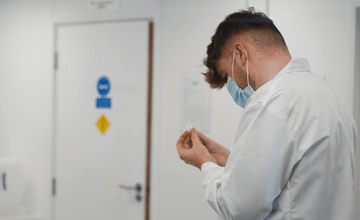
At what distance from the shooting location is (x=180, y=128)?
4.61 ft

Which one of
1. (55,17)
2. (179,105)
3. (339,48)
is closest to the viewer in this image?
(339,48)

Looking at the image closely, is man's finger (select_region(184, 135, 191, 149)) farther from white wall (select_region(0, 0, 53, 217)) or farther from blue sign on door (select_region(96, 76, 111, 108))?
white wall (select_region(0, 0, 53, 217))

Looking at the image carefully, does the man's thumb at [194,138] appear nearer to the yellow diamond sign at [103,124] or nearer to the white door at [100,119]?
the white door at [100,119]

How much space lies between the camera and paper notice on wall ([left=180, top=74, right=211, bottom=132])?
4.37ft

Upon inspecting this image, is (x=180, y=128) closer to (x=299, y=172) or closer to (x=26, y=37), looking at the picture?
(x=299, y=172)

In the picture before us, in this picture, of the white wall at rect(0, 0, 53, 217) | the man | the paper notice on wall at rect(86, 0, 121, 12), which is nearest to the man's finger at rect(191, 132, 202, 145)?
the man

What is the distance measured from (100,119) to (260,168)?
1228 mm

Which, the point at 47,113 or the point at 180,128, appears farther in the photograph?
the point at 47,113

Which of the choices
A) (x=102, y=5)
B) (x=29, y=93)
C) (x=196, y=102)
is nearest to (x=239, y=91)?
(x=196, y=102)

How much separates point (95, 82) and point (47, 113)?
384mm

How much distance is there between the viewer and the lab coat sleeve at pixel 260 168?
58cm

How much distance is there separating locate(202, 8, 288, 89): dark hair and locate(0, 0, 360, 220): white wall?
1.13 feet

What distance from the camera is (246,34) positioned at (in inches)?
31.5

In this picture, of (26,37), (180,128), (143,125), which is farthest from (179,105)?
(26,37)
